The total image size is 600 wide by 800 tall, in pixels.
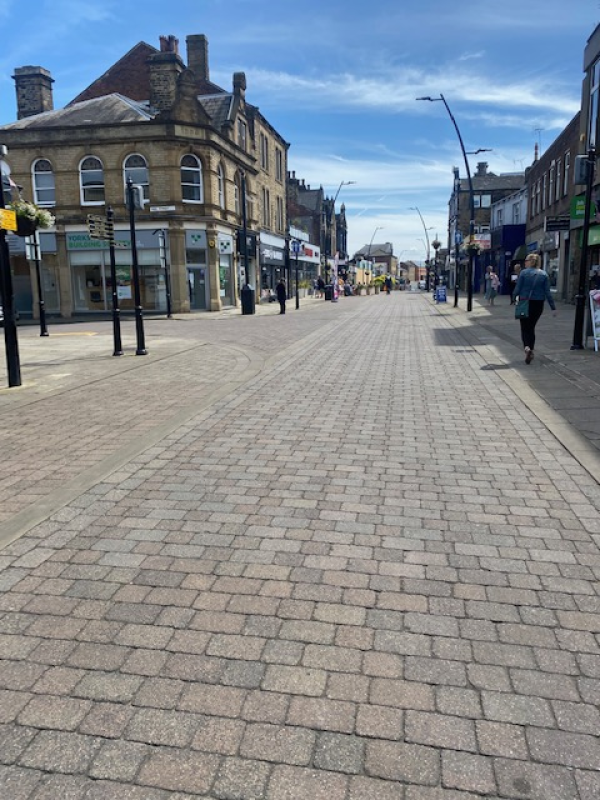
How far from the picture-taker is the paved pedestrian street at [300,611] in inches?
87.6

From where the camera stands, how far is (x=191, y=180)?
2980cm

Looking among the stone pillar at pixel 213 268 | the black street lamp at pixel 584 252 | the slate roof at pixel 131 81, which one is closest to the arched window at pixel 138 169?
the stone pillar at pixel 213 268

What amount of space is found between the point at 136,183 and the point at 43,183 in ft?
14.9

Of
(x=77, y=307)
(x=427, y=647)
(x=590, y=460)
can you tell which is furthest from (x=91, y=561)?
(x=77, y=307)

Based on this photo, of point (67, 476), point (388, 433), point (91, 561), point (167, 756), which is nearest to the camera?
point (167, 756)

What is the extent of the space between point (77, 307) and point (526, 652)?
31.0 metres

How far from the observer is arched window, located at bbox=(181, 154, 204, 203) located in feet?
96.6

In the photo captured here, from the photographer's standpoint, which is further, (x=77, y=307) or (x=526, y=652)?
(x=77, y=307)

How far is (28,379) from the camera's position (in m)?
10.6

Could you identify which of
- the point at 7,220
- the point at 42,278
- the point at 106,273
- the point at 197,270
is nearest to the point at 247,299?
the point at 197,270

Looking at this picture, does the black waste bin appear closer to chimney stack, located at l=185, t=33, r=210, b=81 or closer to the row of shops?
the row of shops

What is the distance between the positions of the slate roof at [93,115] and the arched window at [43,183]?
5.36 feet

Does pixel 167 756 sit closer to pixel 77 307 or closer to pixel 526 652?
pixel 526 652

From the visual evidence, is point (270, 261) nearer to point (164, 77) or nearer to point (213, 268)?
point (213, 268)
